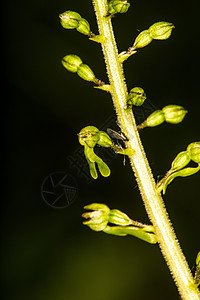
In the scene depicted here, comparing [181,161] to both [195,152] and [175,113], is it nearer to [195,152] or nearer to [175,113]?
[195,152]

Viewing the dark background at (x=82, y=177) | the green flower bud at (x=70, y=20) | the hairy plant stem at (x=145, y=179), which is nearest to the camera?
the hairy plant stem at (x=145, y=179)

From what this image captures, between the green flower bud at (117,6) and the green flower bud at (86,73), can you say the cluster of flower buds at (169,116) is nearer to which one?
the green flower bud at (86,73)

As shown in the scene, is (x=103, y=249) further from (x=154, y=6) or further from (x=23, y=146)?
(x=154, y=6)

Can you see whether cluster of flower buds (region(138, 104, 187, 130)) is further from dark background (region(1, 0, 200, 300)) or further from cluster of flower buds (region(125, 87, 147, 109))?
dark background (region(1, 0, 200, 300))

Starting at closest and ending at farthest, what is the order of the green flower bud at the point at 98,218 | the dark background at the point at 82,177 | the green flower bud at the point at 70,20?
the green flower bud at the point at 98,218, the green flower bud at the point at 70,20, the dark background at the point at 82,177

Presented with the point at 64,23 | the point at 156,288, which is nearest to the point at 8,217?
the point at 156,288

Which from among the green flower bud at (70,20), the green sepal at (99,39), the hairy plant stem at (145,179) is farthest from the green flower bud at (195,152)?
the green flower bud at (70,20)
